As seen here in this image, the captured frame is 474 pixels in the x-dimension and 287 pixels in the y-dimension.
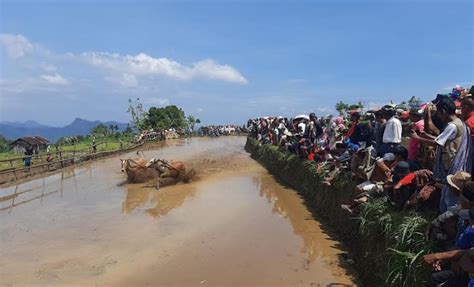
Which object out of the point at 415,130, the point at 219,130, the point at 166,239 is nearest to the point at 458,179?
the point at 415,130

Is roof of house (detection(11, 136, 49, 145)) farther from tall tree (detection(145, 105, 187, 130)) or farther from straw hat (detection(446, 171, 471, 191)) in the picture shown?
straw hat (detection(446, 171, 471, 191))

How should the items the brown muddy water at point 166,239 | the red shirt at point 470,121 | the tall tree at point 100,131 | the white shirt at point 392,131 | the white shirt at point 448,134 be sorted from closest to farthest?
the white shirt at point 448,134
the red shirt at point 470,121
the brown muddy water at point 166,239
the white shirt at point 392,131
the tall tree at point 100,131

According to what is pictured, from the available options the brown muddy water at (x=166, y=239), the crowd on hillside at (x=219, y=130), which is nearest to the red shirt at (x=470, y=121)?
the brown muddy water at (x=166, y=239)

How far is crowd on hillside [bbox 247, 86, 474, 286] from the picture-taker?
158 inches

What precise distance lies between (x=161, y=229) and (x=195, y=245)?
165cm

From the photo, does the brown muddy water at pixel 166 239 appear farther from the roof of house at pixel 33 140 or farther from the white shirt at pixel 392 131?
the roof of house at pixel 33 140

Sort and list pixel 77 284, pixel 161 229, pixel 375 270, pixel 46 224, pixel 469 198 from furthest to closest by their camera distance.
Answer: pixel 46 224, pixel 161 229, pixel 77 284, pixel 375 270, pixel 469 198

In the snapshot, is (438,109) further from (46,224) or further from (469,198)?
(46,224)

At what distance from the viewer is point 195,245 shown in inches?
338

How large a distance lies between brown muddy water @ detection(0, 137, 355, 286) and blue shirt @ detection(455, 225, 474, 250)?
2.82 metres

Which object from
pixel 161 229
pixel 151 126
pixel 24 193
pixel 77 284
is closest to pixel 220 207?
pixel 161 229

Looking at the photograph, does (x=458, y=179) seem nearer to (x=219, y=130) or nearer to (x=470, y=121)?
(x=470, y=121)

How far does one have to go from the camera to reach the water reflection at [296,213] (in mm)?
8250

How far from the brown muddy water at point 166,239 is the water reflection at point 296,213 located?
0.02 m
